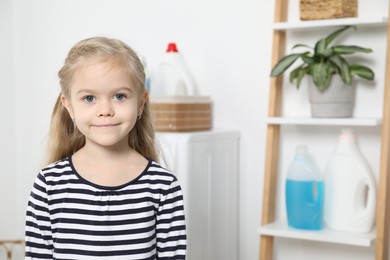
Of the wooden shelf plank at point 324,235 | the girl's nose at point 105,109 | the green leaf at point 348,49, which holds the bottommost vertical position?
the wooden shelf plank at point 324,235

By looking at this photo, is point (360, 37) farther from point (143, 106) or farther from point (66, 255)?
point (66, 255)

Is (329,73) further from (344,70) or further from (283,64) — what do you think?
(283,64)

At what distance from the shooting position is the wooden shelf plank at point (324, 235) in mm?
1937

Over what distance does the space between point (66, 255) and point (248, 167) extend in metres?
1.15

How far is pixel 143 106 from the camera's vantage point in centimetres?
142

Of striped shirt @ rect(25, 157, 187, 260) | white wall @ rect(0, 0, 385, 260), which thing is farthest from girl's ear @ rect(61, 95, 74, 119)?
white wall @ rect(0, 0, 385, 260)

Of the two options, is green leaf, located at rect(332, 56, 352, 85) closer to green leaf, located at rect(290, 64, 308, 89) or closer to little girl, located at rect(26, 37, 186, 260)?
green leaf, located at rect(290, 64, 308, 89)

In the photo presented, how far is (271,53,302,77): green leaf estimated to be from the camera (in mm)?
2055

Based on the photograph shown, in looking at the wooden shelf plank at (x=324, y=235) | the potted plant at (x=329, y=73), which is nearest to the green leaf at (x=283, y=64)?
the potted plant at (x=329, y=73)

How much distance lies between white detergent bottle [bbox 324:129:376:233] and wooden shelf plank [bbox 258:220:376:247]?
0.12 ft

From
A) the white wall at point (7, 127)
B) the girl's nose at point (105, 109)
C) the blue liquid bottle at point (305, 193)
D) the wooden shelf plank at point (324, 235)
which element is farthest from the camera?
the white wall at point (7, 127)

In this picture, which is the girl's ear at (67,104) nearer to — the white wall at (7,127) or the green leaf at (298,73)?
the green leaf at (298,73)

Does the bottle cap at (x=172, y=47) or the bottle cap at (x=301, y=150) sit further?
the bottle cap at (x=172, y=47)

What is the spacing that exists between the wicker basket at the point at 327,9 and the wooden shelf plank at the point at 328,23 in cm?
2
